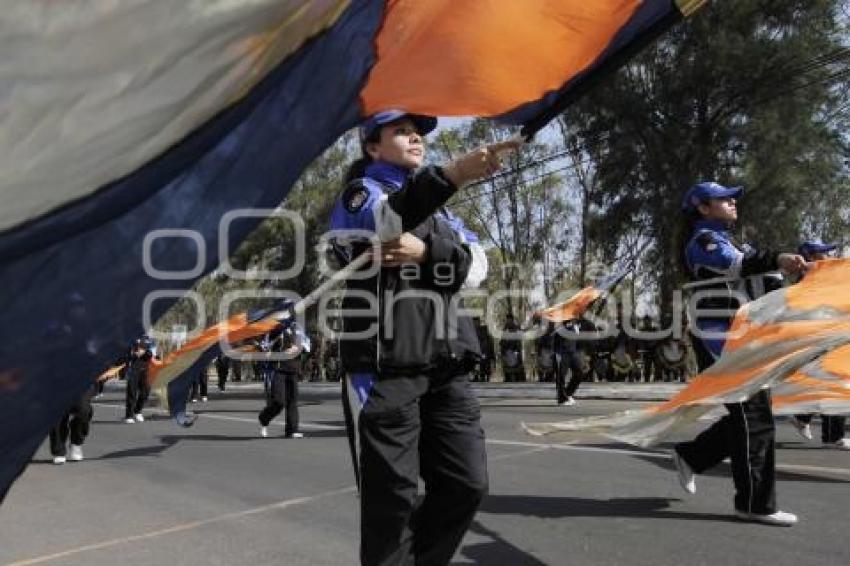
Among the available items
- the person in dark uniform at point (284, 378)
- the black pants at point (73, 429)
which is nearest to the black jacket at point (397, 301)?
the black pants at point (73, 429)

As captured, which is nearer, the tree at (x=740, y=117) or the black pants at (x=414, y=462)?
the black pants at (x=414, y=462)

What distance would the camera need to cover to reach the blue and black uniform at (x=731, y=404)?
5.21m

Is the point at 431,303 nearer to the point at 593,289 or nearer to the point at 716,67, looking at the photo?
the point at 593,289

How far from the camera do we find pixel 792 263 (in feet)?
16.3

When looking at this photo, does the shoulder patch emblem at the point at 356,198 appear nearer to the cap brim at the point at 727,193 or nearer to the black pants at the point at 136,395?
the cap brim at the point at 727,193

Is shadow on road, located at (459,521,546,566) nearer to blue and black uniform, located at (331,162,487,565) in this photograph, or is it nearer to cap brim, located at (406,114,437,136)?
blue and black uniform, located at (331,162,487,565)

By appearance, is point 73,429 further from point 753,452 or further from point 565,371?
point 565,371

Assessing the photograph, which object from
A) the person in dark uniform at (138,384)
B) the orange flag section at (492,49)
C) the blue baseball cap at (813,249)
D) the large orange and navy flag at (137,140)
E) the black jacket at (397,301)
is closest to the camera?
the large orange and navy flag at (137,140)

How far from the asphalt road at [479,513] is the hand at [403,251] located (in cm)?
160

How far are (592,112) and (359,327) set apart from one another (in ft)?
76.1

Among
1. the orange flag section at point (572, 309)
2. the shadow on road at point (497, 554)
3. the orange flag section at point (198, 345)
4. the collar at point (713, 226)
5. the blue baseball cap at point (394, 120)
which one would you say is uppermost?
the orange flag section at point (572, 309)

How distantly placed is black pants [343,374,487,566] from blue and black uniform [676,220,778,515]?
8.25ft

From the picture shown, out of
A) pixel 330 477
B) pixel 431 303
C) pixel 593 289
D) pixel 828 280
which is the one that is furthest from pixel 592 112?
pixel 431 303

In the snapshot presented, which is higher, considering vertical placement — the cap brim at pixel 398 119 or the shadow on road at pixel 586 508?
the cap brim at pixel 398 119
